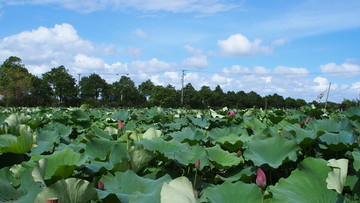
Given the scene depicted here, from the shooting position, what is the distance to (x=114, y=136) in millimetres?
2373

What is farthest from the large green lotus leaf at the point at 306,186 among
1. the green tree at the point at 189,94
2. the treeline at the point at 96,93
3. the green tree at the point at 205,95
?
the green tree at the point at 205,95

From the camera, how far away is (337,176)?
1.10m

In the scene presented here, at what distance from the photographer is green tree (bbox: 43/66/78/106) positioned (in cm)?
6669

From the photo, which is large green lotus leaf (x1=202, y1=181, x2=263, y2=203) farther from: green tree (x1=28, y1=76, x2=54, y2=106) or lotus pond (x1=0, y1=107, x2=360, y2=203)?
green tree (x1=28, y1=76, x2=54, y2=106)

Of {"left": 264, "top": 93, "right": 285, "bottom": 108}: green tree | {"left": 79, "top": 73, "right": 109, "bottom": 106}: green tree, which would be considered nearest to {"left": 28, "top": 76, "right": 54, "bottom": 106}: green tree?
{"left": 79, "top": 73, "right": 109, "bottom": 106}: green tree

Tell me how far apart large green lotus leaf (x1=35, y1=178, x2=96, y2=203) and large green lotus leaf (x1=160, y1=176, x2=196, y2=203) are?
0.21 m

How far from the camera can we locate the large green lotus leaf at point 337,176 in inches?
42.1

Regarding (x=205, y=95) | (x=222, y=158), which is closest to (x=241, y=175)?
(x=222, y=158)

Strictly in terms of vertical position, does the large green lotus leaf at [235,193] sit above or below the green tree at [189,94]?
above

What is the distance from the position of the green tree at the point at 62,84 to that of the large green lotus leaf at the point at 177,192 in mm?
68187

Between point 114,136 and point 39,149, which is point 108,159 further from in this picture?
point 114,136

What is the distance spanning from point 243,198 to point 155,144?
73cm

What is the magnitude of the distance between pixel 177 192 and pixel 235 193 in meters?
0.22

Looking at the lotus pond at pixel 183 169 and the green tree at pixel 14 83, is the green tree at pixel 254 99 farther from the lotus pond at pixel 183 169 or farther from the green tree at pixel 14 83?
the lotus pond at pixel 183 169
